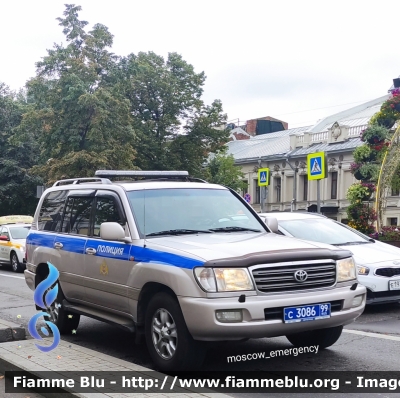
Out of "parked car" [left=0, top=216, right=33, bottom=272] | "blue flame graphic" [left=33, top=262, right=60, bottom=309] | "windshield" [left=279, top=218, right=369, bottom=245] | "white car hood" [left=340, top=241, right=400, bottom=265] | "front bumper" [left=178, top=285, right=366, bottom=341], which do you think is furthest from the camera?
"parked car" [left=0, top=216, right=33, bottom=272]

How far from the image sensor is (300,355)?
6.96 metres

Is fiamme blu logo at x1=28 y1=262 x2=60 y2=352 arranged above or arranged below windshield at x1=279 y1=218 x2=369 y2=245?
below

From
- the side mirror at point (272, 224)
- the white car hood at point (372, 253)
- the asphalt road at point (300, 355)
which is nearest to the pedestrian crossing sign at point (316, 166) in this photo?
the white car hood at point (372, 253)

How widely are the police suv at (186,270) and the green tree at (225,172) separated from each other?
1673 inches

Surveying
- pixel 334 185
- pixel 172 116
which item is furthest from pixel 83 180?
Result: pixel 334 185

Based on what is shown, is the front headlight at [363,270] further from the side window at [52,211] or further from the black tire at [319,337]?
the side window at [52,211]

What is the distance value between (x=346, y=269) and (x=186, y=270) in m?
1.63

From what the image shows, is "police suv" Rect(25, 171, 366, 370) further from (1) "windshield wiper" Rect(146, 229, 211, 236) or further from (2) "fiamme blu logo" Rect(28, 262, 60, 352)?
(2) "fiamme blu logo" Rect(28, 262, 60, 352)

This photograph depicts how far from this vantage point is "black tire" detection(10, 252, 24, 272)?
21062 millimetres

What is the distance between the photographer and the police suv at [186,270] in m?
5.63

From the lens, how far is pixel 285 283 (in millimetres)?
5785

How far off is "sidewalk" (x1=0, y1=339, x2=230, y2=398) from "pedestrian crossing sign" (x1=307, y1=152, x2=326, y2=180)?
11413mm

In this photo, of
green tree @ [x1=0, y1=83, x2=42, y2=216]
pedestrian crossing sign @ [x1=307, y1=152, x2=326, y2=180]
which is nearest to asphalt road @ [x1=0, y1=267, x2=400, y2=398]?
pedestrian crossing sign @ [x1=307, y1=152, x2=326, y2=180]

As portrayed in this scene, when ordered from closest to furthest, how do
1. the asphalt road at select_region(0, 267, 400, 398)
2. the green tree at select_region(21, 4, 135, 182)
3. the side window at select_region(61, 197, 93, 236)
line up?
1. the asphalt road at select_region(0, 267, 400, 398)
2. the side window at select_region(61, 197, 93, 236)
3. the green tree at select_region(21, 4, 135, 182)
